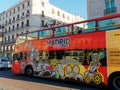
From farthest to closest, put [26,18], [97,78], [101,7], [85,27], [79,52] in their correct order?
[26,18]
[101,7]
[79,52]
[85,27]
[97,78]

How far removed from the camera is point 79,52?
12.2 meters

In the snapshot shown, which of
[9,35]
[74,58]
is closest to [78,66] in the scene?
[74,58]

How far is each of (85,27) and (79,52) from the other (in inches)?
57.9

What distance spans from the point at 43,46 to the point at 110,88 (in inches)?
229

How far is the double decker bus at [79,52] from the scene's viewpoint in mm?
10594

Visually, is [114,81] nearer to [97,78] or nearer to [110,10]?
Answer: [97,78]

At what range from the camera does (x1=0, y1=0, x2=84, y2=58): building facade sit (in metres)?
54.0

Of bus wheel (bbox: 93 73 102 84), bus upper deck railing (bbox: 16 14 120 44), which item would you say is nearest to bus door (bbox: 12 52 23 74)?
bus upper deck railing (bbox: 16 14 120 44)

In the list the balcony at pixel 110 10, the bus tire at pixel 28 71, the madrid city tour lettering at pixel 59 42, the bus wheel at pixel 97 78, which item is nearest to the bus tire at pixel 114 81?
the bus wheel at pixel 97 78

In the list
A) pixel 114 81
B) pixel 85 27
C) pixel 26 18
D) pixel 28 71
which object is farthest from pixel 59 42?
pixel 26 18

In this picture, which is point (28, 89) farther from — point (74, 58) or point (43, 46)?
point (43, 46)

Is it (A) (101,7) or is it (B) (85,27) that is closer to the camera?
(B) (85,27)

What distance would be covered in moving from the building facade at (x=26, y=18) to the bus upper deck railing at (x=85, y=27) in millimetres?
37955

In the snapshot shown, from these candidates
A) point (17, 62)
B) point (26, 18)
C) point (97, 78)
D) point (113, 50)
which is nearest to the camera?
point (113, 50)
